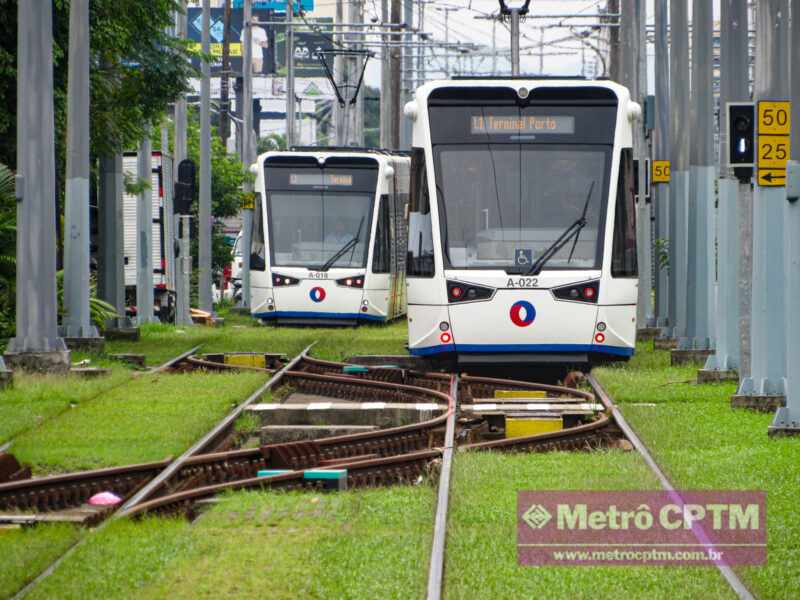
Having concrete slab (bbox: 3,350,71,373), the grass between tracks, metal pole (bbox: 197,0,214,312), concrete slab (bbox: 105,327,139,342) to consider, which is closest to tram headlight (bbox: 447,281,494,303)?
the grass between tracks

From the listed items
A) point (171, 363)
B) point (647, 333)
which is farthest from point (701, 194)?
point (171, 363)

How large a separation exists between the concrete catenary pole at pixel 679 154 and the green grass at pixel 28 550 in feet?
54.8

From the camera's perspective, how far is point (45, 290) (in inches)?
753

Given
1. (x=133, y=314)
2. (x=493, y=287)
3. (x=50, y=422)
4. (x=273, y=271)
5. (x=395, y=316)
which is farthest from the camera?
(x=133, y=314)

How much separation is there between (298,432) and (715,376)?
581 centimetres

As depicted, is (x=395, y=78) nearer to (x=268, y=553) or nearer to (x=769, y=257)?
(x=769, y=257)

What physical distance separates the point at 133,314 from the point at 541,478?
1046 inches

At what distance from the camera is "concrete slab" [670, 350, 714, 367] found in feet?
72.2

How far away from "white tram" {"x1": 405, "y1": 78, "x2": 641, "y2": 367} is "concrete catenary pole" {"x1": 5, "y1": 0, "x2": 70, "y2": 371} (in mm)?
3880

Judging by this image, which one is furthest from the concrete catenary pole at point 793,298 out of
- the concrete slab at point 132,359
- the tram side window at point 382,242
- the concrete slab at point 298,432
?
the tram side window at point 382,242

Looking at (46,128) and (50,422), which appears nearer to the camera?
(50,422)

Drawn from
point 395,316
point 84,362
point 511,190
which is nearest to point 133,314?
point 395,316

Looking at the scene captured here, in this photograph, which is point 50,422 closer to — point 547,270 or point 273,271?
point 547,270

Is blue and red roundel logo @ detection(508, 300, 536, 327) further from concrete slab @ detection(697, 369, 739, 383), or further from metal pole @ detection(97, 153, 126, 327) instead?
metal pole @ detection(97, 153, 126, 327)
